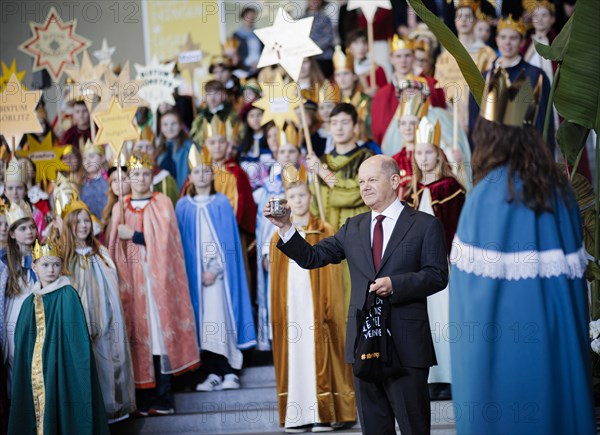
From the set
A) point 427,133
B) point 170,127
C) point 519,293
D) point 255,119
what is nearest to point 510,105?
point 519,293

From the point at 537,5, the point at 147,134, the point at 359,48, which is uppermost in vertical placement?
the point at 537,5

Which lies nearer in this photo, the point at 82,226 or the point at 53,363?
the point at 53,363

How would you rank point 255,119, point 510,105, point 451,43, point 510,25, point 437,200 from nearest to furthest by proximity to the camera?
point 510,105 < point 451,43 < point 437,200 < point 510,25 < point 255,119

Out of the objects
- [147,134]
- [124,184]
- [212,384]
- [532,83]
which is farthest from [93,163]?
[532,83]

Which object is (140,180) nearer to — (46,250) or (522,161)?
(46,250)

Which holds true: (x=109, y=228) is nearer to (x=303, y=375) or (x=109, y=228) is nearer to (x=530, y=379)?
(x=303, y=375)

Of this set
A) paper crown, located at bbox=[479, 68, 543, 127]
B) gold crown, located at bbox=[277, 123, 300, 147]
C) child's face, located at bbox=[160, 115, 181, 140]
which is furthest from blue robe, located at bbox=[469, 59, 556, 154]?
paper crown, located at bbox=[479, 68, 543, 127]

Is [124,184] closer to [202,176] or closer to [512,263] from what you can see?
[202,176]

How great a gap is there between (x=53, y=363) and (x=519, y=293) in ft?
12.5

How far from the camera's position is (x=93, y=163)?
28.1ft

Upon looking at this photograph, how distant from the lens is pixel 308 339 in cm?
704

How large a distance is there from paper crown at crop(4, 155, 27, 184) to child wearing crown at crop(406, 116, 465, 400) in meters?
3.06

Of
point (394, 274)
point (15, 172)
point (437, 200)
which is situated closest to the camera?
point (394, 274)

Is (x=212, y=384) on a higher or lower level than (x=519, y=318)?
lower
